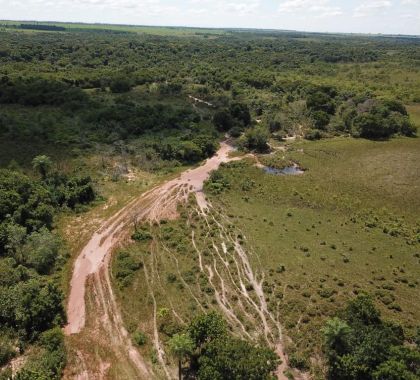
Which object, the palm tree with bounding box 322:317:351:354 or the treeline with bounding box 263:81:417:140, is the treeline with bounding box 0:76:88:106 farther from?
the palm tree with bounding box 322:317:351:354

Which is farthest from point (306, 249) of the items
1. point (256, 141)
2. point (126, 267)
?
point (256, 141)

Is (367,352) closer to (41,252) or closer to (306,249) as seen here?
(306,249)

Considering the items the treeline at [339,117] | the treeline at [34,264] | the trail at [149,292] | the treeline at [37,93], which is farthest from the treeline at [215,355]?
the treeline at [37,93]

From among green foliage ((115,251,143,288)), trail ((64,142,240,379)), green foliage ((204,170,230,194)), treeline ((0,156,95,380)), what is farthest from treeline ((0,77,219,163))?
green foliage ((115,251,143,288))

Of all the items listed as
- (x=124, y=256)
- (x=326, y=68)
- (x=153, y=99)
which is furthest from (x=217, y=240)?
(x=326, y=68)

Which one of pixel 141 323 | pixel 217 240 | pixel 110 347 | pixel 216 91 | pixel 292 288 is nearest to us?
pixel 110 347

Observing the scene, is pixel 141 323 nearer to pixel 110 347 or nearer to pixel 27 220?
pixel 110 347

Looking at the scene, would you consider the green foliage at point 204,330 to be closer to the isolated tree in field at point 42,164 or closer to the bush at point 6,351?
the bush at point 6,351
